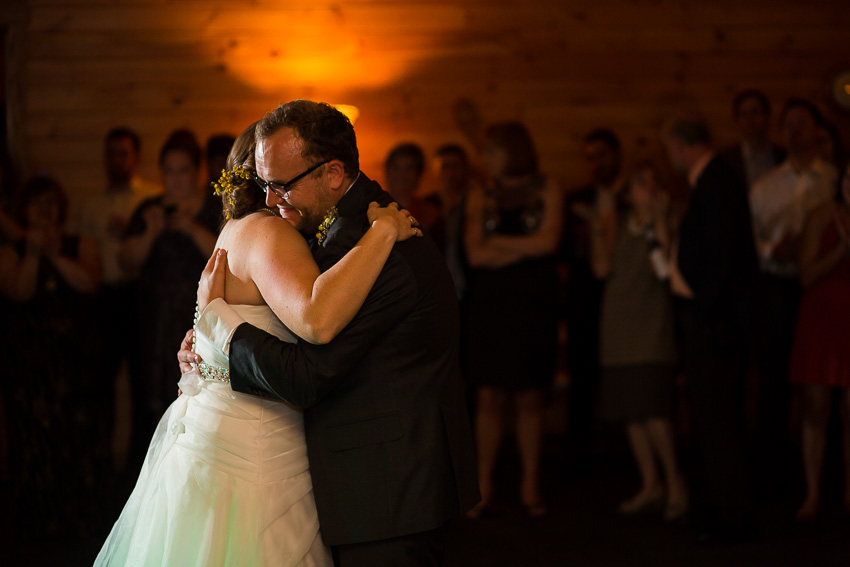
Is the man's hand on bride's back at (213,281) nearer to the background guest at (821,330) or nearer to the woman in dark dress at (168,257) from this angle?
the woman in dark dress at (168,257)

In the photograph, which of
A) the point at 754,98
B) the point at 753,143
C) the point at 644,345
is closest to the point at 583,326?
the point at 644,345

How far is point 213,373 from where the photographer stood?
2016 mm

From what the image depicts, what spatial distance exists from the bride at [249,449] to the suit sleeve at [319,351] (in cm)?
3

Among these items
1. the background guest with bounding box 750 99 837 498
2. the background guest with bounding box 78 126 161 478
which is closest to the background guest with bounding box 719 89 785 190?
the background guest with bounding box 750 99 837 498

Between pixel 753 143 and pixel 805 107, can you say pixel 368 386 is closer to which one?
pixel 805 107

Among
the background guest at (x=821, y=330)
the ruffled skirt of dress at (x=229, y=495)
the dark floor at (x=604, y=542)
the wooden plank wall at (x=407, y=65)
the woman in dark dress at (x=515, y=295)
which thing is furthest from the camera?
the wooden plank wall at (x=407, y=65)

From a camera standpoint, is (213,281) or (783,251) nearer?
(213,281)

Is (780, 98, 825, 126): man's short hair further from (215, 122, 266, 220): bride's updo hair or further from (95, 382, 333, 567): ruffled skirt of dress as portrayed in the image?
(95, 382, 333, 567): ruffled skirt of dress

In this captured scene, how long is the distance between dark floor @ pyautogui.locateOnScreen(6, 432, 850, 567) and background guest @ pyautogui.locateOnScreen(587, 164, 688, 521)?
0.81 ft

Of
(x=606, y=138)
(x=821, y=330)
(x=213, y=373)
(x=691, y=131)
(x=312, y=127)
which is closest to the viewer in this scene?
(x=312, y=127)

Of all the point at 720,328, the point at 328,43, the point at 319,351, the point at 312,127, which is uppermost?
the point at 328,43

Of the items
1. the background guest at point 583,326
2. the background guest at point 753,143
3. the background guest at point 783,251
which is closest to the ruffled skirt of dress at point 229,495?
the background guest at point 583,326

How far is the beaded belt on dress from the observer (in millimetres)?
1991

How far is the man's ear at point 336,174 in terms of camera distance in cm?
195
